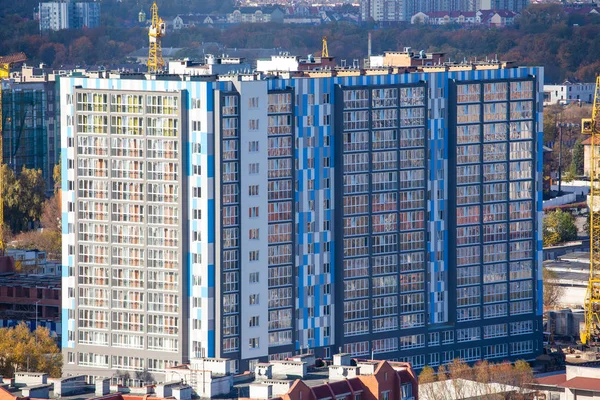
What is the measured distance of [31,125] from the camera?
138500 millimetres

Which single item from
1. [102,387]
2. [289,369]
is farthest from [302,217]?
[102,387]

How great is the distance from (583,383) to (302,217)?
45.7 ft

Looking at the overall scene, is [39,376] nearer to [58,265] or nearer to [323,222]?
[323,222]

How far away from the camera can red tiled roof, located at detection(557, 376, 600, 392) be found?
69.3 metres

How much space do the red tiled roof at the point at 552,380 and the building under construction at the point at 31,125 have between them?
6552 centimetres

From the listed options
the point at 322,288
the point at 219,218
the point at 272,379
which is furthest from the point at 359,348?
the point at 272,379

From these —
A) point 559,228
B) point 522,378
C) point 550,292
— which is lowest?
A: point 522,378

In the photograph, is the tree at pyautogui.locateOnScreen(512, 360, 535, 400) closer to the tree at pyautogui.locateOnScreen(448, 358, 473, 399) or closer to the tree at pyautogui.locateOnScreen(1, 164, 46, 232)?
the tree at pyautogui.locateOnScreen(448, 358, 473, 399)

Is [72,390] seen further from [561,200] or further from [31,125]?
[561,200]

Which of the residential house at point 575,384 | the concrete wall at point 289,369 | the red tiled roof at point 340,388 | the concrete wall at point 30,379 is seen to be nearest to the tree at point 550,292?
the residential house at point 575,384

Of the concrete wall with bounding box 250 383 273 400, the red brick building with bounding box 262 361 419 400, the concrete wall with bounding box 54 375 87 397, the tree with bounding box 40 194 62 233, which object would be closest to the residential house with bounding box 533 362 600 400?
the red brick building with bounding box 262 361 419 400

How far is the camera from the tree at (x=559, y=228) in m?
119

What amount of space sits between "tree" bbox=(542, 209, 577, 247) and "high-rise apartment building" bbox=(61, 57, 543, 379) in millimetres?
32147

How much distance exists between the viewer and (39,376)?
61875 millimetres
